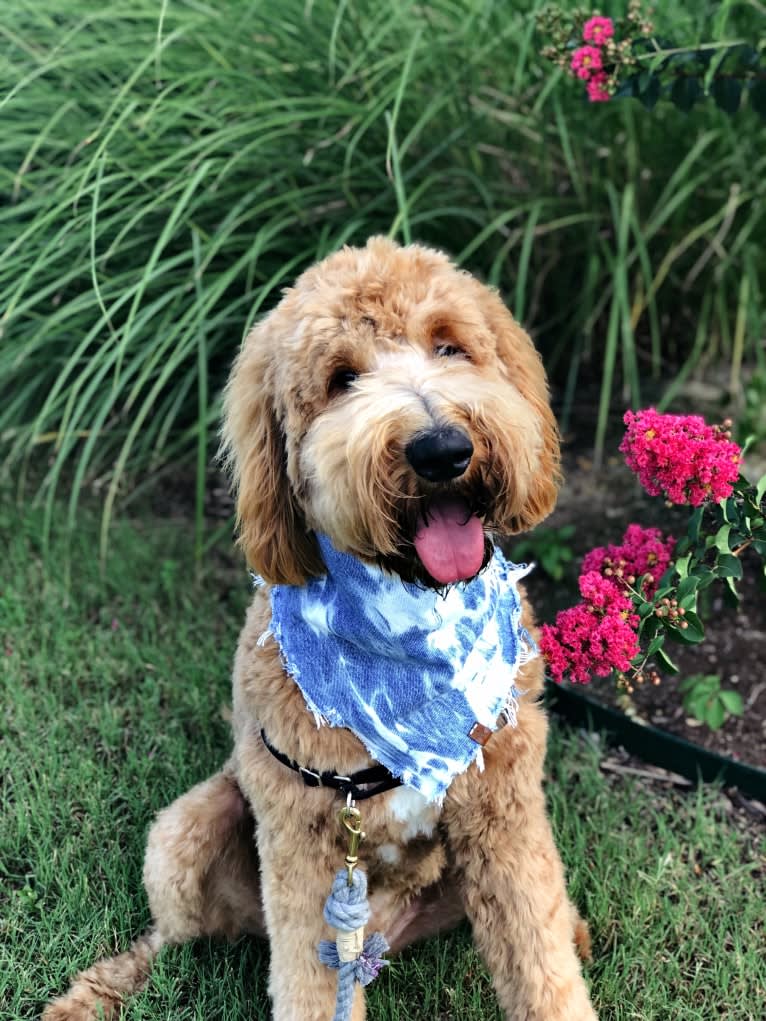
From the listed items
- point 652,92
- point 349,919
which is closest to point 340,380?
point 349,919

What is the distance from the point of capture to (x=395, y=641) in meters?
1.94

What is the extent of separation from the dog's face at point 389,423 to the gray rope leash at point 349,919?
50 cm

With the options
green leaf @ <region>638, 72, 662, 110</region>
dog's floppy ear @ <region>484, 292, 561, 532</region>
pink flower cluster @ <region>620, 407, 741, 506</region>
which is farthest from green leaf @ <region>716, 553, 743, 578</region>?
green leaf @ <region>638, 72, 662, 110</region>

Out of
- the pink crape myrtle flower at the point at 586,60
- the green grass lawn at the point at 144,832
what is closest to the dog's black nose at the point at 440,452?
the green grass lawn at the point at 144,832

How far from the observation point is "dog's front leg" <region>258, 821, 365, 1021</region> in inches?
78.1

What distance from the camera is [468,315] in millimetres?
1917

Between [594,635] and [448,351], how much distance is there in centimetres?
67

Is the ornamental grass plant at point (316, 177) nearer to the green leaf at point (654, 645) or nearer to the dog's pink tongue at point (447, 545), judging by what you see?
the green leaf at point (654, 645)

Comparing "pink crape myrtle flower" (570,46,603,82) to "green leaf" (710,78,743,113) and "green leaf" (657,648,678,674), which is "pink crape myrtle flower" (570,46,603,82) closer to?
"green leaf" (710,78,743,113)

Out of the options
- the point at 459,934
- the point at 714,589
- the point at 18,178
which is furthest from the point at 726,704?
the point at 18,178

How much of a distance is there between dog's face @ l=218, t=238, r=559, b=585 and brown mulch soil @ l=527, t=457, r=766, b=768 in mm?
1146

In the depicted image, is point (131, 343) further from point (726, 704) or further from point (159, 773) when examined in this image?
point (726, 704)

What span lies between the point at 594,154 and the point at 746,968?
276cm

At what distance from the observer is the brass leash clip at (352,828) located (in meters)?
1.90
